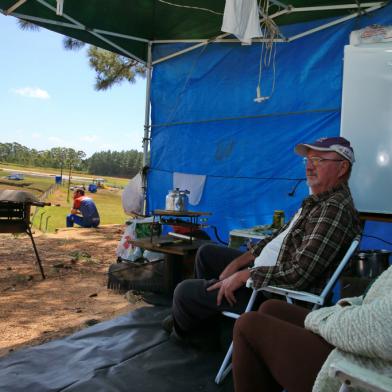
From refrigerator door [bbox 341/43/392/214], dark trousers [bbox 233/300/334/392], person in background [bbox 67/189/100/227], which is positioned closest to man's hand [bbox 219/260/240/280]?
dark trousers [bbox 233/300/334/392]

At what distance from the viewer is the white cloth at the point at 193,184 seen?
185 inches

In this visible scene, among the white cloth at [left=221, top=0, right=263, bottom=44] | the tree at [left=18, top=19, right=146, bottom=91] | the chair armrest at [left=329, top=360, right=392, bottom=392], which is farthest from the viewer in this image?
the tree at [left=18, top=19, right=146, bottom=91]

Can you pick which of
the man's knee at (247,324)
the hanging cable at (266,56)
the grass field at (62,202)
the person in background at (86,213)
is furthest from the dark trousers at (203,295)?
the grass field at (62,202)

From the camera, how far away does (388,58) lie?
8.67 feet

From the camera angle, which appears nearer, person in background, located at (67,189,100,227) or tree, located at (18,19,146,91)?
tree, located at (18,19,146,91)

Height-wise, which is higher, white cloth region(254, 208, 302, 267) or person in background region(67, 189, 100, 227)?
white cloth region(254, 208, 302, 267)

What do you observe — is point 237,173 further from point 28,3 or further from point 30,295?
point 28,3

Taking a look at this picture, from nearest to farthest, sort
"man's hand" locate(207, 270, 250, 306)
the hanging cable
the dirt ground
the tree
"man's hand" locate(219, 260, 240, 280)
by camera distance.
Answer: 1. "man's hand" locate(207, 270, 250, 306)
2. "man's hand" locate(219, 260, 240, 280)
3. the dirt ground
4. the hanging cable
5. the tree

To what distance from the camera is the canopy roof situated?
363 centimetres

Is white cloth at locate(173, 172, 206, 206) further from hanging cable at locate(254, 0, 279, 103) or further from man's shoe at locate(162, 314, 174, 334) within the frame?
man's shoe at locate(162, 314, 174, 334)

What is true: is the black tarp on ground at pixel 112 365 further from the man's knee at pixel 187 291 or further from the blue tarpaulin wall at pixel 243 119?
the blue tarpaulin wall at pixel 243 119

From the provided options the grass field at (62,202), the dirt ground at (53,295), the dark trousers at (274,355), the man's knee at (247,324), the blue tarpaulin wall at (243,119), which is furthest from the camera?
the grass field at (62,202)

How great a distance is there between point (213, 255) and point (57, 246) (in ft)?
15.7

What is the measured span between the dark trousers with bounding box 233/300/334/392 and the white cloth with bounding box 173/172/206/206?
11.1ft
